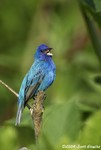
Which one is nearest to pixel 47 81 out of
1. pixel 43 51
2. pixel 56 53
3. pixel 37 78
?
pixel 37 78

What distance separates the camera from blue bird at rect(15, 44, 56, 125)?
2.62 meters

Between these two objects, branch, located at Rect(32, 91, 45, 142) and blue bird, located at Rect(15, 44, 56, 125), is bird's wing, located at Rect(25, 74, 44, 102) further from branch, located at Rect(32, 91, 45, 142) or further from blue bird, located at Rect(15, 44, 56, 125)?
branch, located at Rect(32, 91, 45, 142)

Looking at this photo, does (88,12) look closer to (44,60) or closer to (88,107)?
(44,60)

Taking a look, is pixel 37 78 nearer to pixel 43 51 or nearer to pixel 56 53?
pixel 43 51

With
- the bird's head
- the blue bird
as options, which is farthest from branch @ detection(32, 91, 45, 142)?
the bird's head

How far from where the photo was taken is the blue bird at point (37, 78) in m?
2.62

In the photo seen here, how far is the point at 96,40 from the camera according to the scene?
333 centimetres

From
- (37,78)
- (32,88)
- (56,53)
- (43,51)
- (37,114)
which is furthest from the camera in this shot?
(56,53)

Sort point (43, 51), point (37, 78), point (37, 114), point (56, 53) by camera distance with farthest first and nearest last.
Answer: point (56, 53) < point (43, 51) < point (37, 78) < point (37, 114)

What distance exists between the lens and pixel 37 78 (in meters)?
2.76

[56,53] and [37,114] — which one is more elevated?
[37,114]

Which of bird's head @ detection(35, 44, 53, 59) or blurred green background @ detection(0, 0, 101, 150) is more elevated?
bird's head @ detection(35, 44, 53, 59)

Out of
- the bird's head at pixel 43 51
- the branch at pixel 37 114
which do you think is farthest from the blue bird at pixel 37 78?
the branch at pixel 37 114

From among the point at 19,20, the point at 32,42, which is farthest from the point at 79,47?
the point at 19,20
